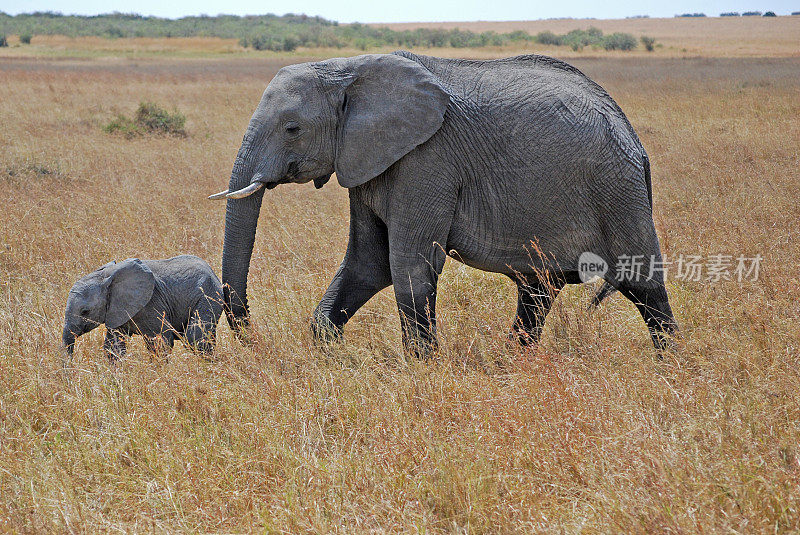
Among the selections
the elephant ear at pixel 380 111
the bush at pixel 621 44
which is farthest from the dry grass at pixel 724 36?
the elephant ear at pixel 380 111

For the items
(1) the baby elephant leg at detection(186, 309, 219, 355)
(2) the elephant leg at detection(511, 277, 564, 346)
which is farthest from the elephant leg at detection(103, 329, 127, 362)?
(2) the elephant leg at detection(511, 277, 564, 346)

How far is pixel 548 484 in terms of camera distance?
3137 millimetres

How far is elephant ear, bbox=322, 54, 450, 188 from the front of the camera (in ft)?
13.7

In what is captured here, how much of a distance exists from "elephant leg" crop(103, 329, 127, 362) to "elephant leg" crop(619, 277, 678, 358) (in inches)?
121

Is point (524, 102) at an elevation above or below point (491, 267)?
above

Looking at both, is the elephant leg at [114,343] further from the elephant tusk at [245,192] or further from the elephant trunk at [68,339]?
the elephant tusk at [245,192]

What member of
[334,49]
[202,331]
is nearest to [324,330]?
[202,331]

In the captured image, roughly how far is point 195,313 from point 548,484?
264cm

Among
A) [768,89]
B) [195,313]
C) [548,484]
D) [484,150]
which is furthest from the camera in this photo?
[768,89]

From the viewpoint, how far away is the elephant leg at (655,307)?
4602 millimetres

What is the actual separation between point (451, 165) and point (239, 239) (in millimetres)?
1296

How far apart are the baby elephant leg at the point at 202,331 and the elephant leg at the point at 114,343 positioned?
1.30ft

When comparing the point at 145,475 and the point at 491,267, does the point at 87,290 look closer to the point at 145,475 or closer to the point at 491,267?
the point at 145,475

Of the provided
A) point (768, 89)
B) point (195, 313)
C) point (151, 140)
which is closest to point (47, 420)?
point (195, 313)
